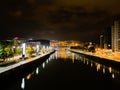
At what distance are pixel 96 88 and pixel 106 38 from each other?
417 feet

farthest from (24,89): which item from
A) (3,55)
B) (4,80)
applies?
(3,55)

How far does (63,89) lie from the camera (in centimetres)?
1569

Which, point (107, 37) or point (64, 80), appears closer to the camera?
point (64, 80)

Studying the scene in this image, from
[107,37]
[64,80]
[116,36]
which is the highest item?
[116,36]

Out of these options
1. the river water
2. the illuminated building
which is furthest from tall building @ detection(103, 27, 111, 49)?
the river water

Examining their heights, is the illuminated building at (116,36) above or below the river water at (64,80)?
above

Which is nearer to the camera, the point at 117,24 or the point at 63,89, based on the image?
the point at 63,89

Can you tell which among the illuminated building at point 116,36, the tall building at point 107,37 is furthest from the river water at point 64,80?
the tall building at point 107,37

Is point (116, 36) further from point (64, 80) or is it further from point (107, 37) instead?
point (64, 80)

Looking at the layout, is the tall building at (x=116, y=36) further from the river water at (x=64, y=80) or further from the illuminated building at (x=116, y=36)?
the river water at (x=64, y=80)

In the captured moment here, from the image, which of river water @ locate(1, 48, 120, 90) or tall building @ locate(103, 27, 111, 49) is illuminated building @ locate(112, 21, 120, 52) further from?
river water @ locate(1, 48, 120, 90)

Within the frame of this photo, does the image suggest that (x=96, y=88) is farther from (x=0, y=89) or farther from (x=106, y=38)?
(x=106, y=38)

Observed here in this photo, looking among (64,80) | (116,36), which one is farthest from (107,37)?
(64,80)

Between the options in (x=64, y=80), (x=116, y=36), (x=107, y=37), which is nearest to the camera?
(x=64, y=80)
